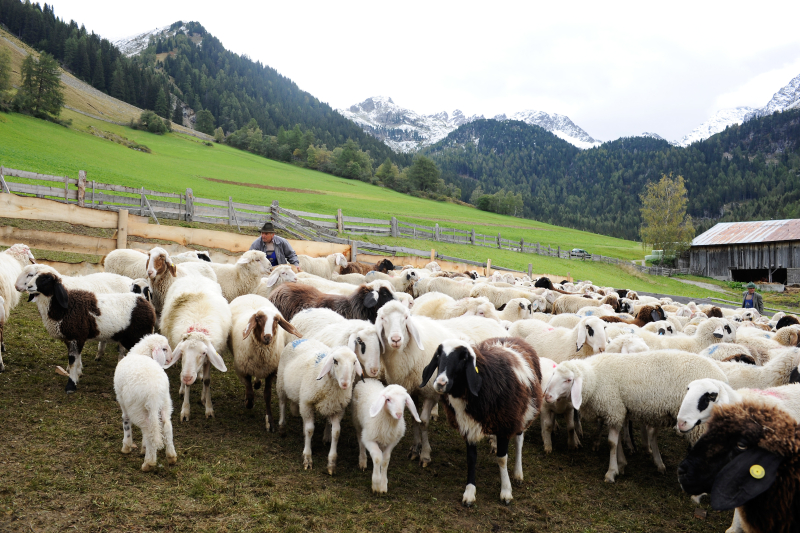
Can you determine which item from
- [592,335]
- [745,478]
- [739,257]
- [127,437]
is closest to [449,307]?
[592,335]

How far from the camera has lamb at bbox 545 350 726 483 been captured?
554 cm

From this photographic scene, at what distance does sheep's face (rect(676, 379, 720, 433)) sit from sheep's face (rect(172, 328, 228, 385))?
4.86 m

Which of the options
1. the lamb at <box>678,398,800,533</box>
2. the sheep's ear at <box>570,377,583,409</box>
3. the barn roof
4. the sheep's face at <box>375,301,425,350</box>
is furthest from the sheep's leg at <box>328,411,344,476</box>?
the barn roof

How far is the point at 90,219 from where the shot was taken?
36.2 ft

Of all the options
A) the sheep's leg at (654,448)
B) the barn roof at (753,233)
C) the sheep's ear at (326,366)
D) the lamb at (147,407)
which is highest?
the barn roof at (753,233)

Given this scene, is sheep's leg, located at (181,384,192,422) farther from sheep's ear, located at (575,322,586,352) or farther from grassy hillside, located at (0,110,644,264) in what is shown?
grassy hillside, located at (0,110,644,264)

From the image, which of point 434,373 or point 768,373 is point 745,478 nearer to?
point 434,373

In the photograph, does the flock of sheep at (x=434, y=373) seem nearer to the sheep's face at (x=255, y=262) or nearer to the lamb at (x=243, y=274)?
the lamb at (x=243, y=274)

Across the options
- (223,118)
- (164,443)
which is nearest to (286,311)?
(164,443)

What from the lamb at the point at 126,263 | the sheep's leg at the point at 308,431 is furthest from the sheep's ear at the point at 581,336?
the lamb at the point at 126,263

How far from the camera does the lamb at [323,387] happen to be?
202 inches

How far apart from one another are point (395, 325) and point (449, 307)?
12.9 ft

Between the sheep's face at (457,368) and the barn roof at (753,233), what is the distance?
1974 inches

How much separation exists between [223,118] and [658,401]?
15371 centimetres
